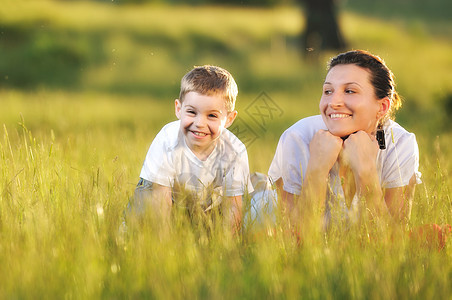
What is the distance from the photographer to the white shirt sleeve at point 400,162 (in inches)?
135

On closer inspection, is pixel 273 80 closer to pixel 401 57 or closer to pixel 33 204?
pixel 401 57

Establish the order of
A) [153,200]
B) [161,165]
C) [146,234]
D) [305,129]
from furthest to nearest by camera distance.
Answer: [305,129] → [161,165] → [153,200] → [146,234]

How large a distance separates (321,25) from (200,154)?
36.3 ft

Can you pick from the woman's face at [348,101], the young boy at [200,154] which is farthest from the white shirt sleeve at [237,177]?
the woman's face at [348,101]

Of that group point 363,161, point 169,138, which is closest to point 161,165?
point 169,138

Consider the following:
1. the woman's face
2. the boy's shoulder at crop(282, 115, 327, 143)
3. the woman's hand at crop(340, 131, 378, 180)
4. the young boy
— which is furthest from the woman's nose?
the young boy

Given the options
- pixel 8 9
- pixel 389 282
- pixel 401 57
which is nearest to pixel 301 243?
pixel 389 282

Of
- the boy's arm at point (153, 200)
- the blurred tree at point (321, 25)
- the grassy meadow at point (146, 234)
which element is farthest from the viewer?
the blurred tree at point (321, 25)

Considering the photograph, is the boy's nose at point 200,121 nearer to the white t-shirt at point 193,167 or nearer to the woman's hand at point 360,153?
the white t-shirt at point 193,167

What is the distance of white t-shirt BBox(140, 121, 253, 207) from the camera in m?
3.36

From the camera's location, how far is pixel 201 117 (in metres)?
3.27

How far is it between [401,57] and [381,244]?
13.5m

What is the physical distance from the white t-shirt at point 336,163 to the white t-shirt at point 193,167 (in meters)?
0.26

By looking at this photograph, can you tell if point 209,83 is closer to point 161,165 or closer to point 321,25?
point 161,165
